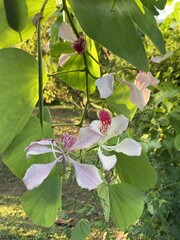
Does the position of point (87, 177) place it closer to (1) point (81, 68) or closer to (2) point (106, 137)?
(2) point (106, 137)

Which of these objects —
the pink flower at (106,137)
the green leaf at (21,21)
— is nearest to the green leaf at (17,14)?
the green leaf at (21,21)

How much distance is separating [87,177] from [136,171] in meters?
0.12

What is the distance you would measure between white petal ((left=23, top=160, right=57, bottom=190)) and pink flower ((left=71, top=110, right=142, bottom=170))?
3cm

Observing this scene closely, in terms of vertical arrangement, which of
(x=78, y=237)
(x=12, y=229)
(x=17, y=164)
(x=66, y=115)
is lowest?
(x=66, y=115)

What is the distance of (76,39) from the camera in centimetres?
48

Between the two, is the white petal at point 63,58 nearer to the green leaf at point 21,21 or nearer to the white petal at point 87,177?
the green leaf at point 21,21

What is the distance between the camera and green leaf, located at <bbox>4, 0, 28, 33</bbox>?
1.30 ft

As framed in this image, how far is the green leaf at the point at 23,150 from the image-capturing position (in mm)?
408

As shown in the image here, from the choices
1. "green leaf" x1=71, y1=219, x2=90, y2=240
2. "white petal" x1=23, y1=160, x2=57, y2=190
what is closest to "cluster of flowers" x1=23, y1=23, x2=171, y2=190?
"white petal" x1=23, y1=160, x2=57, y2=190

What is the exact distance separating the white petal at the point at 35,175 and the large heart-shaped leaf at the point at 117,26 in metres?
0.10

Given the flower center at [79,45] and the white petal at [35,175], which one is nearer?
the white petal at [35,175]

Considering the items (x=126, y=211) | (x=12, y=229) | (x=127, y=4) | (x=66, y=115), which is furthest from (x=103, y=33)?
(x=66, y=115)

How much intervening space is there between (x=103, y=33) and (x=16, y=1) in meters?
0.09

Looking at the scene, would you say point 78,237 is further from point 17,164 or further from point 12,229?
point 12,229
